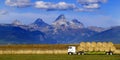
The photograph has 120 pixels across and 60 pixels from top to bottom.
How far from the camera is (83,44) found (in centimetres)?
12925

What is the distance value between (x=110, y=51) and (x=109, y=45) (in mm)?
2878

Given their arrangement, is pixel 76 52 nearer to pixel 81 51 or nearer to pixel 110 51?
pixel 81 51

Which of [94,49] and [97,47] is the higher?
[97,47]

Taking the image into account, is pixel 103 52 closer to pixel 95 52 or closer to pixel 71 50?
pixel 95 52

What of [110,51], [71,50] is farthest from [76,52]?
[110,51]

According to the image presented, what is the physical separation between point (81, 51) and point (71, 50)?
4251 millimetres

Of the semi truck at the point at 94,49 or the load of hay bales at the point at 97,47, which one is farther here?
the load of hay bales at the point at 97,47

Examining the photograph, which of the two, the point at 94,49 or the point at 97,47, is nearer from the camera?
the point at 94,49

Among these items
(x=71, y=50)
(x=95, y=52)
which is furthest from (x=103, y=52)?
(x=71, y=50)

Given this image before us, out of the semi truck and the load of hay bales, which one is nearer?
the semi truck

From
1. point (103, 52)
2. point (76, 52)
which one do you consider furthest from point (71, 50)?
point (103, 52)

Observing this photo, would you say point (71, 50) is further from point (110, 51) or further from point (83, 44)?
point (110, 51)

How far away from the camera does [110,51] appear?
126m

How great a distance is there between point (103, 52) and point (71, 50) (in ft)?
36.5
